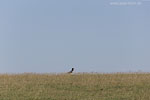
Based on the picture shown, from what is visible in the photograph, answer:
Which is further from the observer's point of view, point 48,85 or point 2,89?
point 48,85

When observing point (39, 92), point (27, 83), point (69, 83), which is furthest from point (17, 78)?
point (39, 92)

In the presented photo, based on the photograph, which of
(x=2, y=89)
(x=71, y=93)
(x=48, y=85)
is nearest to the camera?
(x=71, y=93)

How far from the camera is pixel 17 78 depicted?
21297mm

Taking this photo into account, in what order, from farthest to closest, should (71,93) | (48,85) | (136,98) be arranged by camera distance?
(48,85), (71,93), (136,98)

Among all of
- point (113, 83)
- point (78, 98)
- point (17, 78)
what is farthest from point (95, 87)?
point (17, 78)

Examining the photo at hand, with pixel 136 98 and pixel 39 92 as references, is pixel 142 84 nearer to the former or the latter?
pixel 136 98

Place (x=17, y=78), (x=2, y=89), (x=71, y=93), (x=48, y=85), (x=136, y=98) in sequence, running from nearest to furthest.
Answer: (x=136, y=98) → (x=71, y=93) → (x=2, y=89) → (x=48, y=85) → (x=17, y=78)

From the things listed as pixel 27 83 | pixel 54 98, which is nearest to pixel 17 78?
pixel 27 83

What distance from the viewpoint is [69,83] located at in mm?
18562

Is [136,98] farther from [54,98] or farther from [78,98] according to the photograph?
[54,98]


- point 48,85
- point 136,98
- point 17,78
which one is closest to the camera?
point 136,98

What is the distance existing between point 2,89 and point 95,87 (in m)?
4.36

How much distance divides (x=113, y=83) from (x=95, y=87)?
4.76 feet

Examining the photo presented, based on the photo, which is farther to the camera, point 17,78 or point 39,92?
point 17,78
